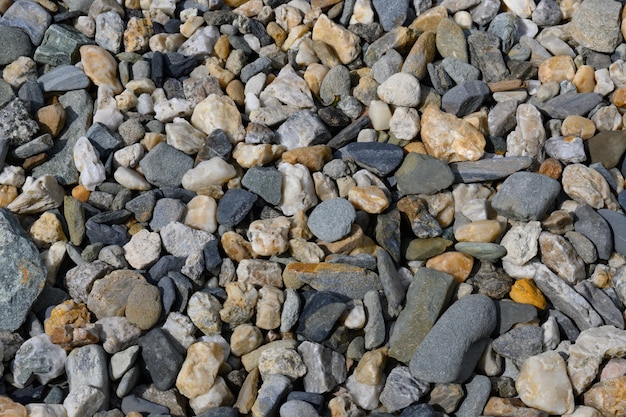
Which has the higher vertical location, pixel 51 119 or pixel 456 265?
pixel 51 119

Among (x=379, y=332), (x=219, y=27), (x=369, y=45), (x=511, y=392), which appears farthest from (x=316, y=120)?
(x=511, y=392)

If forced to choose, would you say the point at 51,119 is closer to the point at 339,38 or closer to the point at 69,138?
the point at 69,138

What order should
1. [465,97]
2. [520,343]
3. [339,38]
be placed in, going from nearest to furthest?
[520,343]
[465,97]
[339,38]

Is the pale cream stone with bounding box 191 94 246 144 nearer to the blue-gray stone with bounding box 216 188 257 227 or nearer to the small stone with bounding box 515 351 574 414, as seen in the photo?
the blue-gray stone with bounding box 216 188 257 227

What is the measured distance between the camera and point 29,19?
2.98 metres

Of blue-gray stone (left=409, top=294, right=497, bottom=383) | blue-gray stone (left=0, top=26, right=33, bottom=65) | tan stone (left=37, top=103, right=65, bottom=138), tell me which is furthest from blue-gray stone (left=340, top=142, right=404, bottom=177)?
blue-gray stone (left=0, top=26, right=33, bottom=65)

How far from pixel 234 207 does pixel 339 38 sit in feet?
3.29

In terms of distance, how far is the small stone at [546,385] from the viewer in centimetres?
203

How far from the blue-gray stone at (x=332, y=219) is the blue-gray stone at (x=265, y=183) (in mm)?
154

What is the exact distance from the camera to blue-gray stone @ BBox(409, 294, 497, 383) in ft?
6.76

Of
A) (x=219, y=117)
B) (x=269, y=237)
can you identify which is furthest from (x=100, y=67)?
(x=269, y=237)

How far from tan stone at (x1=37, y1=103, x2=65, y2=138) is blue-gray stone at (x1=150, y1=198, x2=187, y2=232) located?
1.86 ft

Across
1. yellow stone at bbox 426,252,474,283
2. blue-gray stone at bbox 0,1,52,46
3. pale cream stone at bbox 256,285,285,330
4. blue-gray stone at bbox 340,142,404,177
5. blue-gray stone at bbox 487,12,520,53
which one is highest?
blue-gray stone at bbox 487,12,520,53

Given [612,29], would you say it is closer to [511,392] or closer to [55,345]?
[511,392]
